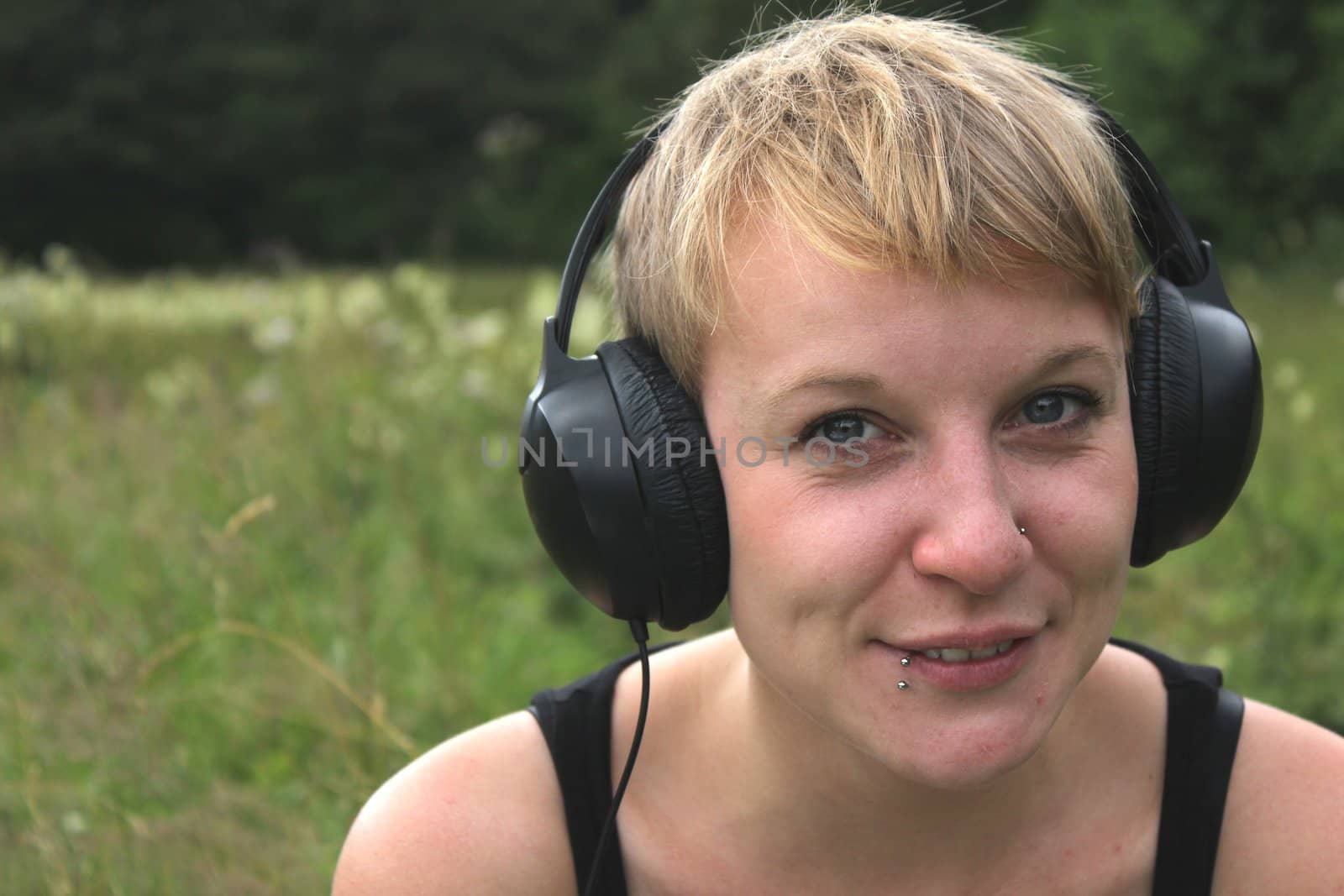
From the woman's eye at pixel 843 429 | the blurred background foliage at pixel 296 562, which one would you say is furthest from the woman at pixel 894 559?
the blurred background foliage at pixel 296 562

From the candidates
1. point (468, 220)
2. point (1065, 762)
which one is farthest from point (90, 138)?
point (1065, 762)

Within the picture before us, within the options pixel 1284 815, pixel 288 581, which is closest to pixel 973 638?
pixel 1284 815

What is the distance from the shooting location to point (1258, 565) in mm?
3752

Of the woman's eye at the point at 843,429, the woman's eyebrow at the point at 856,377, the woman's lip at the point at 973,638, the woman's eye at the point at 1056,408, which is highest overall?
the woman's eyebrow at the point at 856,377

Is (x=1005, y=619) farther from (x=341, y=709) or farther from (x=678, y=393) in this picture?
(x=341, y=709)

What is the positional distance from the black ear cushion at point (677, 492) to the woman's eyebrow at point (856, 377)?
0.37ft

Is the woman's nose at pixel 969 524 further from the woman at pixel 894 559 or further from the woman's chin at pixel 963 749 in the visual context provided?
the woman's chin at pixel 963 749

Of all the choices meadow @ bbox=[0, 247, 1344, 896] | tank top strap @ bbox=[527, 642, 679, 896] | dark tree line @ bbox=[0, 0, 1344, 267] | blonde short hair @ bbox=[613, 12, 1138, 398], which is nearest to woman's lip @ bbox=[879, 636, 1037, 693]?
blonde short hair @ bbox=[613, 12, 1138, 398]

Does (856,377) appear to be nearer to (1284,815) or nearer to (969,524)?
(969,524)

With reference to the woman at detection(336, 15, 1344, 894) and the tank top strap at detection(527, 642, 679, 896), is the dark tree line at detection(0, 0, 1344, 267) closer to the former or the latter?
the woman at detection(336, 15, 1344, 894)

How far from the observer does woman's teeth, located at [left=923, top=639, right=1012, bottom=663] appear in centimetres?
141

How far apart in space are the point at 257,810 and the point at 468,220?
108 feet

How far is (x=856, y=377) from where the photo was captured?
1.37m

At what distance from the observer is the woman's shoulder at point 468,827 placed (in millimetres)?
1619
